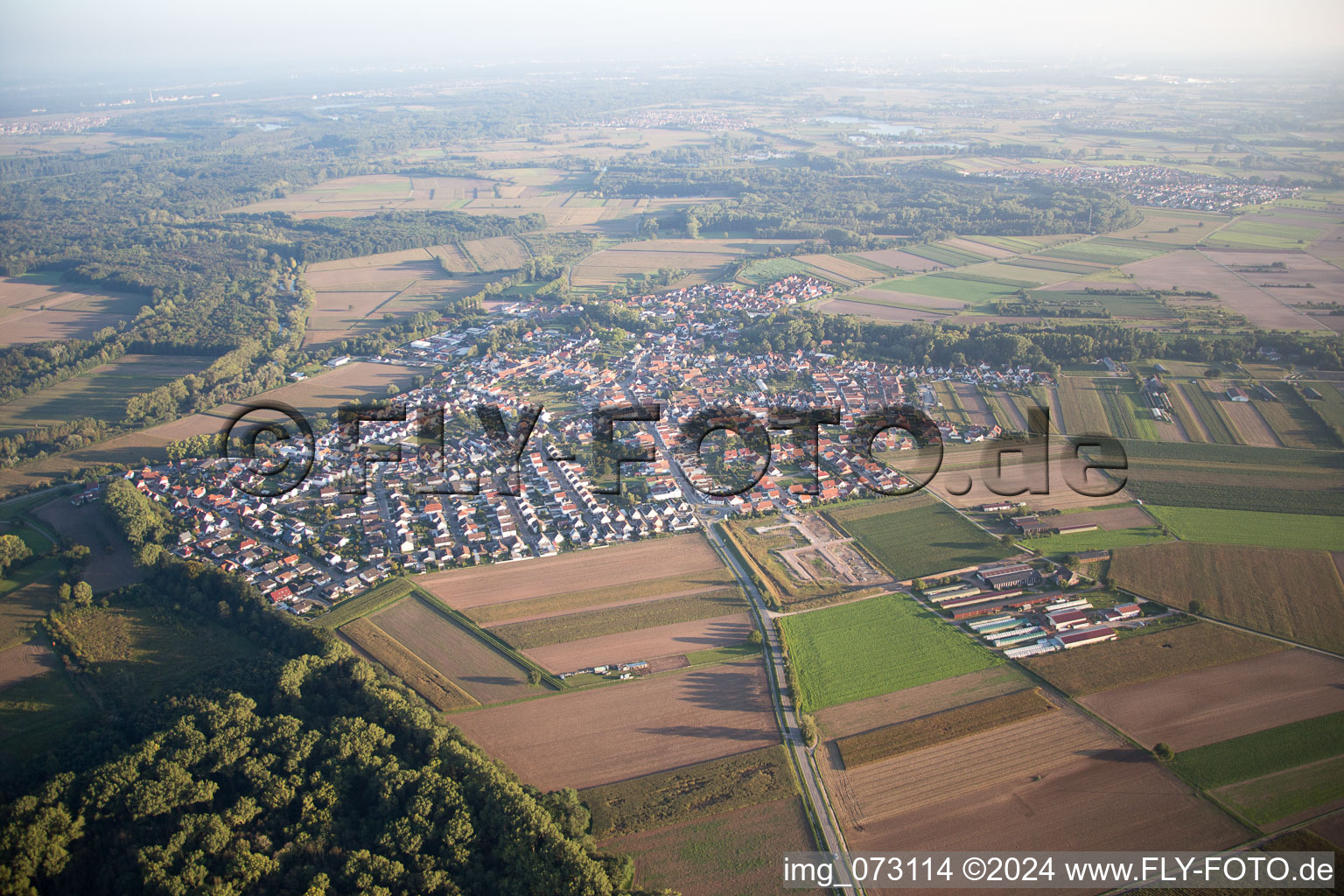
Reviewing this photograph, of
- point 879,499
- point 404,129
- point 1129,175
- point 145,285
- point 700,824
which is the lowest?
point 700,824

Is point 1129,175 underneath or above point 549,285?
above

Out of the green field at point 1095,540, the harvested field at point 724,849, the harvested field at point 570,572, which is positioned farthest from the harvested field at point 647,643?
the green field at point 1095,540

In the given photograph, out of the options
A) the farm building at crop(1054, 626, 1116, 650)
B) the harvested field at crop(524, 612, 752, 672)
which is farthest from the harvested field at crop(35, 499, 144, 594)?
the farm building at crop(1054, 626, 1116, 650)

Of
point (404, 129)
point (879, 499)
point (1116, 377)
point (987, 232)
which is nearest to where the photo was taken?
point (879, 499)

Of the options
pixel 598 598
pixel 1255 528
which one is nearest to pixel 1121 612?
pixel 1255 528

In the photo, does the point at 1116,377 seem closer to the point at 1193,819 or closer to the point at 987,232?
the point at 1193,819

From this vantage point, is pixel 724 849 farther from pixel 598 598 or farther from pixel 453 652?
pixel 453 652

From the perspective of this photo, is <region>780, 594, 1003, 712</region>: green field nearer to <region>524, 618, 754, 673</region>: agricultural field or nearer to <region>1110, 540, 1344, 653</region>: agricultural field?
<region>524, 618, 754, 673</region>: agricultural field

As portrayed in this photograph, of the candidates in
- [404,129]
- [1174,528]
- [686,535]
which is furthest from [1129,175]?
[404,129]
